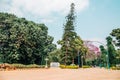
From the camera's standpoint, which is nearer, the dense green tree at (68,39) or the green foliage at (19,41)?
the green foliage at (19,41)

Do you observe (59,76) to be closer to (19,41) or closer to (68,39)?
(19,41)

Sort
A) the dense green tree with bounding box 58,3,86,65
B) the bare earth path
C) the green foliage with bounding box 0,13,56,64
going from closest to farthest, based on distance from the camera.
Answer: the bare earth path
the green foliage with bounding box 0,13,56,64
the dense green tree with bounding box 58,3,86,65

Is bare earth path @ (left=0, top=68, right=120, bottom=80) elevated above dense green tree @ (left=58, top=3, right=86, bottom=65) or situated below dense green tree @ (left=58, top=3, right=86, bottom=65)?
below

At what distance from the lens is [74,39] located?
91125 mm

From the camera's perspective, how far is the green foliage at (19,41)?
2761 inches

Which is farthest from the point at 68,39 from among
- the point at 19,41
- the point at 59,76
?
the point at 59,76

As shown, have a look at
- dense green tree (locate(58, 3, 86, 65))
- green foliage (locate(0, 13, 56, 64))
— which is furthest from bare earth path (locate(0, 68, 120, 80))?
dense green tree (locate(58, 3, 86, 65))

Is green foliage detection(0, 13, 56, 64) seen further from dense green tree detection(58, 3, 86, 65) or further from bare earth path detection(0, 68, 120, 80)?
bare earth path detection(0, 68, 120, 80)

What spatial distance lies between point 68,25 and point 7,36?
21909 mm

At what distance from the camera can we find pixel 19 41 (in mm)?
69625

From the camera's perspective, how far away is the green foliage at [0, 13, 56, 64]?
70.1 metres

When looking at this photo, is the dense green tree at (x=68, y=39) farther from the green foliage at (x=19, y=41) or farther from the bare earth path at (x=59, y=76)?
the bare earth path at (x=59, y=76)

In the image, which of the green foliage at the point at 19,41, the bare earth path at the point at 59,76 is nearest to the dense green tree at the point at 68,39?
the green foliage at the point at 19,41

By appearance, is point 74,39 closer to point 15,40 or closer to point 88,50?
point 88,50
